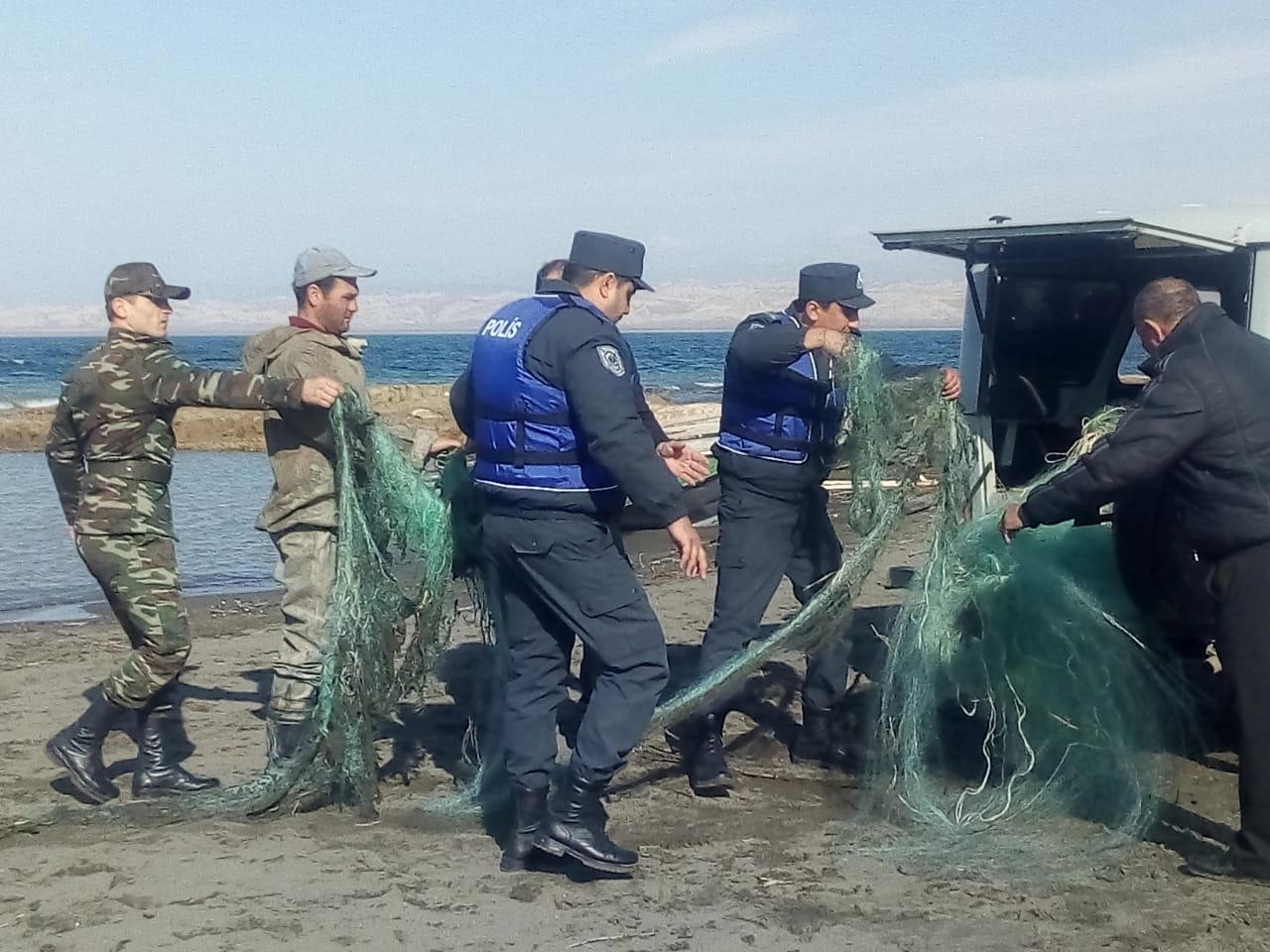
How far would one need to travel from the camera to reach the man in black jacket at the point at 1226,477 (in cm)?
427

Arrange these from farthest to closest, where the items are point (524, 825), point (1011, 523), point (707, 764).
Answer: point (707, 764) → point (1011, 523) → point (524, 825)

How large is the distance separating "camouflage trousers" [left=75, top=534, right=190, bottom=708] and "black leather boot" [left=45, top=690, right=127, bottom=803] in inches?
5.4

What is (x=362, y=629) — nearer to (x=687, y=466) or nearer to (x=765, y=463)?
(x=687, y=466)

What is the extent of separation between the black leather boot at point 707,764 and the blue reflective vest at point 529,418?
145 centimetres

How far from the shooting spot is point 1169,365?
14.2 feet

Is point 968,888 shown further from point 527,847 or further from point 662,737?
point 662,737

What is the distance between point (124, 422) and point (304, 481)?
0.72 metres

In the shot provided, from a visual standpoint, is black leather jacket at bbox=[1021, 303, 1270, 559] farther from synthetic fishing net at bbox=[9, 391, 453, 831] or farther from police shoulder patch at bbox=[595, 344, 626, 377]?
synthetic fishing net at bbox=[9, 391, 453, 831]

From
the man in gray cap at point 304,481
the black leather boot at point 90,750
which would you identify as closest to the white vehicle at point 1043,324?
the man in gray cap at point 304,481

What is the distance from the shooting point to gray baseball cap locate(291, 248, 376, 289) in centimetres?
534

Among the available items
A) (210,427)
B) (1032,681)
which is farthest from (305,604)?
(210,427)

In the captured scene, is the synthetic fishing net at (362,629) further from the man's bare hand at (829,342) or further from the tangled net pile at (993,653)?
the man's bare hand at (829,342)

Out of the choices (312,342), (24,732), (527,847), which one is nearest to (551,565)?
(527,847)

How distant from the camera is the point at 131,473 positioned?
204 inches
